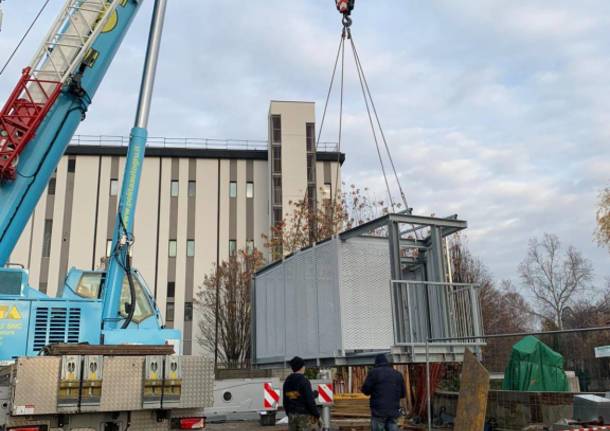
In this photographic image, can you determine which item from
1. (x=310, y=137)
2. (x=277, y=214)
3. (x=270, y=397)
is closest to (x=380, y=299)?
(x=270, y=397)

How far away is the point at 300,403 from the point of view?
7.62 m

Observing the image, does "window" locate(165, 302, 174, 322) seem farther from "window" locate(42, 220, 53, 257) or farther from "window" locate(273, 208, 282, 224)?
"window" locate(273, 208, 282, 224)

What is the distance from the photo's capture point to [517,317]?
5866cm

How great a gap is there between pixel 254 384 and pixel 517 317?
52721 millimetres

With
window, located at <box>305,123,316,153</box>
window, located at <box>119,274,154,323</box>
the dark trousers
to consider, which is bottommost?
the dark trousers

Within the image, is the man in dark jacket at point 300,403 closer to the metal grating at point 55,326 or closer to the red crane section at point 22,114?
the metal grating at point 55,326

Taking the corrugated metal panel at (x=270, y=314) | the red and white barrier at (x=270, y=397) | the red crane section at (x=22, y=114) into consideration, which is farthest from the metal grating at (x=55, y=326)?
the corrugated metal panel at (x=270, y=314)

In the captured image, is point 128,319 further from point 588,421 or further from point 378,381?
point 588,421

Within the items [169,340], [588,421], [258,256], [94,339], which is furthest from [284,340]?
[258,256]

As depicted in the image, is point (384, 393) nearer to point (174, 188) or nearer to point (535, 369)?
point (535, 369)

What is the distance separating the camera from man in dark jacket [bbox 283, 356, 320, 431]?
754 centimetres

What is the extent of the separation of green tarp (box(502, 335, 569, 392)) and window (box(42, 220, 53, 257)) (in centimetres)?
3334

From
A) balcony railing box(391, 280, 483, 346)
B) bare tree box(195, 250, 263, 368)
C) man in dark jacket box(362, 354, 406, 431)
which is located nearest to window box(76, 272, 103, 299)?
man in dark jacket box(362, 354, 406, 431)

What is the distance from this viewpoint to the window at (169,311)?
37.9 m
